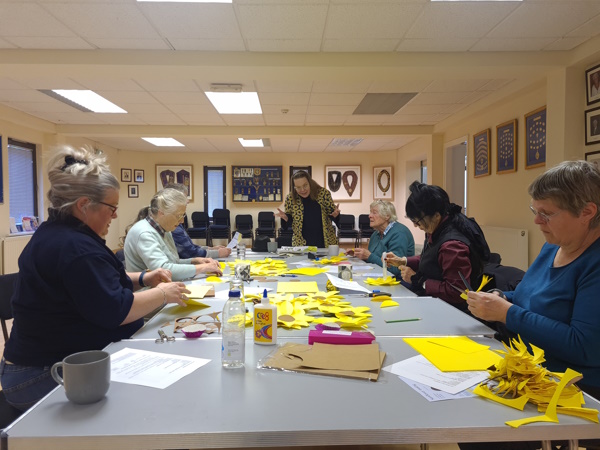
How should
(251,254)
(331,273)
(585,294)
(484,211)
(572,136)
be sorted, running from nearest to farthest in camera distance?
(585,294) < (331,273) < (251,254) < (572,136) < (484,211)

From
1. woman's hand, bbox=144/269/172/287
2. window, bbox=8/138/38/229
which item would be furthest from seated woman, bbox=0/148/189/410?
window, bbox=8/138/38/229

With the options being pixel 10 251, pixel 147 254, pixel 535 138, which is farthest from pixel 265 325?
pixel 10 251

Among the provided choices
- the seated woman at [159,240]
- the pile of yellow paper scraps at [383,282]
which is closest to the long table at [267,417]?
the pile of yellow paper scraps at [383,282]

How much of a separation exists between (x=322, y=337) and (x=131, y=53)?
3909 mm

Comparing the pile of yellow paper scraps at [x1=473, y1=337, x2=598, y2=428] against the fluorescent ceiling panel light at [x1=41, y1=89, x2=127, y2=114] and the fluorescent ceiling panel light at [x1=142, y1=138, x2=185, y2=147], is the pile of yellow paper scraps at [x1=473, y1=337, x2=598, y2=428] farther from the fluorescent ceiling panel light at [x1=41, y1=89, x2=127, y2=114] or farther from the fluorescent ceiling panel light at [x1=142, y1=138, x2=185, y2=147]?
the fluorescent ceiling panel light at [x1=142, y1=138, x2=185, y2=147]

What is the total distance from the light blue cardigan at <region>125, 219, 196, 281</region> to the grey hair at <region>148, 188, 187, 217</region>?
13 cm

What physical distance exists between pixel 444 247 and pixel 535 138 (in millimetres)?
3787

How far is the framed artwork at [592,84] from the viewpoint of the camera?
3.96m

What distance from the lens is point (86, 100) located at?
579cm

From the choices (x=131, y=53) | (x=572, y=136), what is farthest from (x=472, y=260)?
(x=131, y=53)

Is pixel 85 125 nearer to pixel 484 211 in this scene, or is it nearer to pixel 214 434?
pixel 484 211

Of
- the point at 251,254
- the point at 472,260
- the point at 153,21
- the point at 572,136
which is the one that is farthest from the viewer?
the point at 572,136

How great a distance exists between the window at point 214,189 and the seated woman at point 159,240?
8.40m

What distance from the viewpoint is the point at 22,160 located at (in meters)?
7.20
